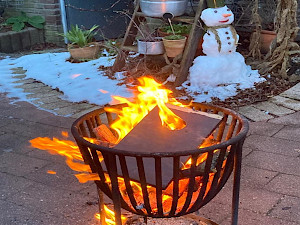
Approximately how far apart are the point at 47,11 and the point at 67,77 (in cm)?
269

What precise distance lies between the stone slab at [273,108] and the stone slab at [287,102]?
74 mm

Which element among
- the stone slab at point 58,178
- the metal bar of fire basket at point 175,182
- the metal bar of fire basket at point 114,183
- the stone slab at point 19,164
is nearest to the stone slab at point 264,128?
the stone slab at point 58,178

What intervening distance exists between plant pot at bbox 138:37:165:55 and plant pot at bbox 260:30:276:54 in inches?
71.3

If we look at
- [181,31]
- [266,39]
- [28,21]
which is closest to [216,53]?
[181,31]

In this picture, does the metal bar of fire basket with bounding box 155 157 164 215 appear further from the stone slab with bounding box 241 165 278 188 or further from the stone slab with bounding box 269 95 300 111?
the stone slab with bounding box 269 95 300 111

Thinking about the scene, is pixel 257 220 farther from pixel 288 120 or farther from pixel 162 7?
pixel 162 7

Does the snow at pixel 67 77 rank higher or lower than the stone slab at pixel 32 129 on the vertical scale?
higher

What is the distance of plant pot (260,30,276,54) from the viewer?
5684mm

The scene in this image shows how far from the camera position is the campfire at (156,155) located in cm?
156

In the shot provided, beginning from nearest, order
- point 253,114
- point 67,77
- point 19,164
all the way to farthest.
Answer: point 19,164, point 253,114, point 67,77

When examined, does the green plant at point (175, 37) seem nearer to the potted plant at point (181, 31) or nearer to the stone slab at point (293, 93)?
the potted plant at point (181, 31)

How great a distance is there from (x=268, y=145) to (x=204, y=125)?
150 centimetres

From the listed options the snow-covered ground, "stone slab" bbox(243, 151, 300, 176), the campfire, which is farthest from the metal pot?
the campfire

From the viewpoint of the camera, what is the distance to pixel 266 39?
5.76 metres
